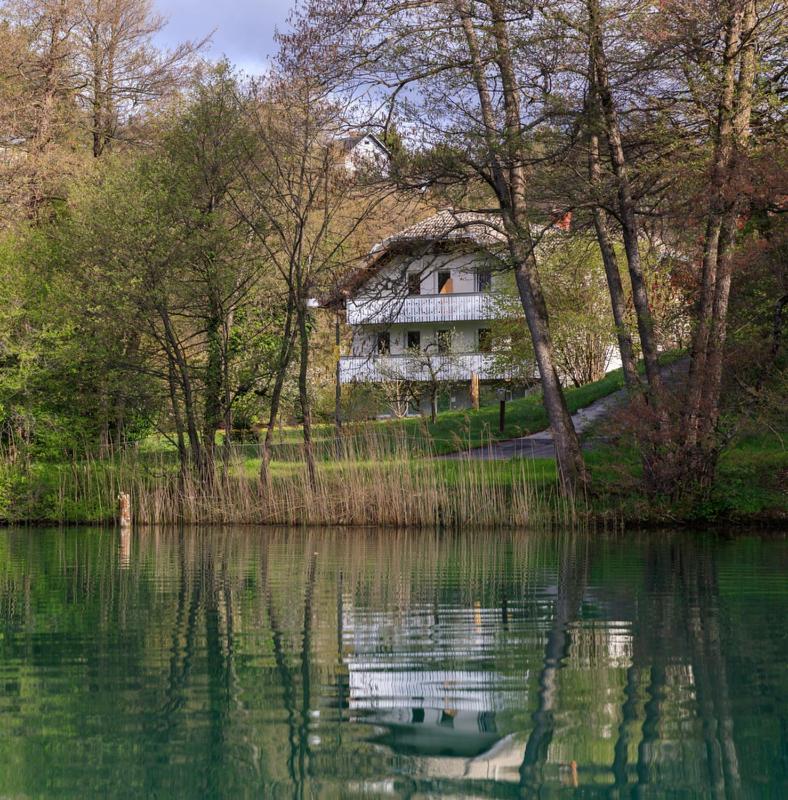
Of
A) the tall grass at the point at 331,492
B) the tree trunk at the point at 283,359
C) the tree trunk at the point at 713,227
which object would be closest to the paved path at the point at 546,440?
the tall grass at the point at 331,492

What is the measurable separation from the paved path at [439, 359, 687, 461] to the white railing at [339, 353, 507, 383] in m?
7.05

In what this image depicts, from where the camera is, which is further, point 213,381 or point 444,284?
point 444,284

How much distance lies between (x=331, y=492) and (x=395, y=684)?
14.8 metres

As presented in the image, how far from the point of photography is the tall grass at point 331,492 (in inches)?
784

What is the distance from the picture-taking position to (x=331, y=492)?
20844 mm

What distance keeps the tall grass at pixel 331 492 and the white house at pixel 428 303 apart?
249 cm

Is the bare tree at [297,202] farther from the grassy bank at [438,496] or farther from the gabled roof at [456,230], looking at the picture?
the grassy bank at [438,496]

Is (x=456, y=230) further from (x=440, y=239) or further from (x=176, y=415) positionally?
(x=176, y=415)

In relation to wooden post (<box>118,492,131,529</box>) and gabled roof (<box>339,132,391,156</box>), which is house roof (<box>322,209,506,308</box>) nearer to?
gabled roof (<box>339,132,391,156</box>)

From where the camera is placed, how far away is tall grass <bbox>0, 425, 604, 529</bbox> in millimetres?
19922

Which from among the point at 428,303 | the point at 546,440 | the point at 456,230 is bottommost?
the point at 546,440

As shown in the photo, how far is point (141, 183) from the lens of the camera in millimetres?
23812

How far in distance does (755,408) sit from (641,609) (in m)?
11.6

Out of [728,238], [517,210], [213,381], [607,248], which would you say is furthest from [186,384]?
[728,238]
